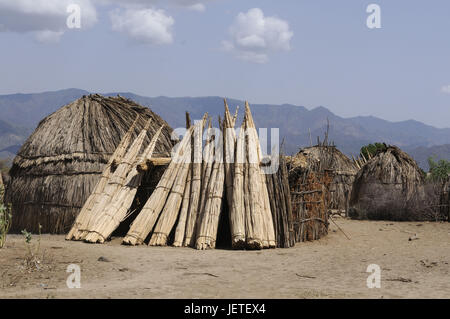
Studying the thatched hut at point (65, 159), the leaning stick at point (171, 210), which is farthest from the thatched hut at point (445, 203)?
the leaning stick at point (171, 210)

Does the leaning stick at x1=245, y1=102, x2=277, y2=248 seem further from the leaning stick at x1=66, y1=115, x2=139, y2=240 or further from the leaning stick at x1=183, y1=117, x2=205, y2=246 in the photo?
the leaning stick at x1=66, y1=115, x2=139, y2=240

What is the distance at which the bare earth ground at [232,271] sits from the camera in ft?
19.2

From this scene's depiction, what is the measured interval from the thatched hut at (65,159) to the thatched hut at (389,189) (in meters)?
5.56

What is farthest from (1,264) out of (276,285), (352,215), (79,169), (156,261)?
(352,215)

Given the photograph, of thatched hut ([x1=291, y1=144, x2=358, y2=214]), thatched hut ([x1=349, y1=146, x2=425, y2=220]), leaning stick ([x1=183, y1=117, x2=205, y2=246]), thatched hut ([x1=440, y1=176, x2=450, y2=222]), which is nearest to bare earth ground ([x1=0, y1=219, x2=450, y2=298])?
leaning stick ([x1=183, y1=117, x2=205, y2=246])

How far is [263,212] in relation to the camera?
917 centimetres

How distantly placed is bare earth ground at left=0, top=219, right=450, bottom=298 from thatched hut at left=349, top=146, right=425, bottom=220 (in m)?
3.72

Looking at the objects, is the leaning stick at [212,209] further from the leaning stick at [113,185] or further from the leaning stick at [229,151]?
the leaning stick at [113,185]

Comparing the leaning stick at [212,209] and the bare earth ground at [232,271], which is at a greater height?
the leaning stick at [212,209]

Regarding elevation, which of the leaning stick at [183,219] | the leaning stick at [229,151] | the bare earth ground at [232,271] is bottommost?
the bare earth ground at [232,271]

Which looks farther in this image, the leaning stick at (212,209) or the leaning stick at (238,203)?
the leaning stick at (212,209)
